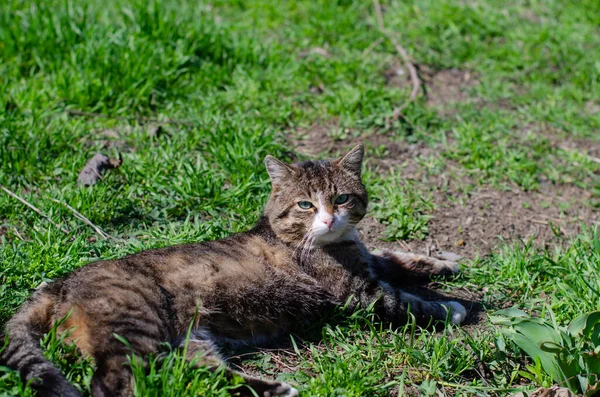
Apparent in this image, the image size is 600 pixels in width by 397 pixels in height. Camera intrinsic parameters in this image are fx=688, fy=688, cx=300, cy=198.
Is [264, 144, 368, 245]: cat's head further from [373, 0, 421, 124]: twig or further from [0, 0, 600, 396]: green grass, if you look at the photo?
[373, 0, 421, 124]: twig

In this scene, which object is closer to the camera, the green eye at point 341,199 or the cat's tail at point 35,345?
the cat's tail at point 35,345

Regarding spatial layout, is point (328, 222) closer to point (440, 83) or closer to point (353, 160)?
point (353, 160)

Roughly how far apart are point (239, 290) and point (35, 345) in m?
1.11

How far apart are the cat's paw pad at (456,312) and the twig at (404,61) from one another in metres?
2.50

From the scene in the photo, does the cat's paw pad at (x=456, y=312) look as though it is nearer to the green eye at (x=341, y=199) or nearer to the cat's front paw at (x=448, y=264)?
the cat's front paw at (x=448, y=264)

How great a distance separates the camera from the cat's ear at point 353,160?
4.43 meters

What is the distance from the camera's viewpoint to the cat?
3303mm

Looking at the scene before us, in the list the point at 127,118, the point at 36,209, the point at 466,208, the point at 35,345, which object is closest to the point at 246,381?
the point at 35,345

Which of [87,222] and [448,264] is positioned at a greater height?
[448,264]

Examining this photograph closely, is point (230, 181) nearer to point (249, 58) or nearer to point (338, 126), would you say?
point (338, 126)

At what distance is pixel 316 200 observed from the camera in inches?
166

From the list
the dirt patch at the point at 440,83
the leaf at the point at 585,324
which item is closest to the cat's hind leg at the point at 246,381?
the leaf at the point at 585,324

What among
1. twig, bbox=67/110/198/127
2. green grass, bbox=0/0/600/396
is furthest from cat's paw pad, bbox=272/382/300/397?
twig, bbox=67/110/198/127

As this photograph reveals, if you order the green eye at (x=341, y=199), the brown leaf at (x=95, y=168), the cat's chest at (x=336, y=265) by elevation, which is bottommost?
the brown leaf at (x=95, y=168)
